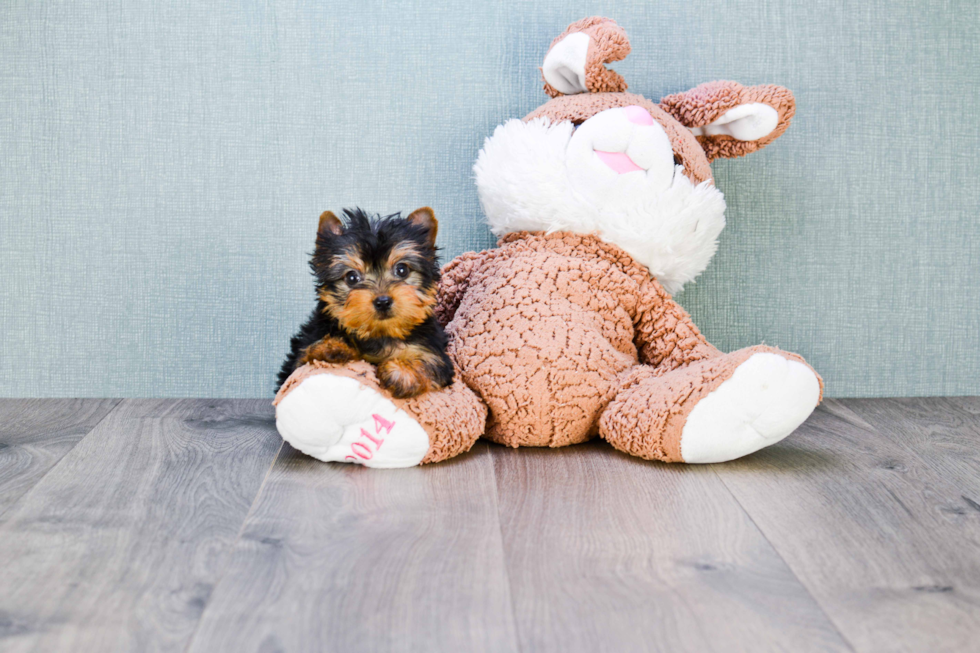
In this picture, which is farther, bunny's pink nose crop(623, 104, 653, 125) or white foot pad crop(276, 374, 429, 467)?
bunny's pink nose crop(623, 104, 653, 125)

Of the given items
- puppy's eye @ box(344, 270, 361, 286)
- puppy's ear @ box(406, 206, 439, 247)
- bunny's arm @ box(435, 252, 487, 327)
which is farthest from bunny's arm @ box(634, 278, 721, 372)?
puppy's eye @ box(344, 270, 361, 286)

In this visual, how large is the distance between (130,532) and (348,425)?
0.34 meters

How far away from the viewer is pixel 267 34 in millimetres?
1743

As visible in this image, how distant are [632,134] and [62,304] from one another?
128 cm

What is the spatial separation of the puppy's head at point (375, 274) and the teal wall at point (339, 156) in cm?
54

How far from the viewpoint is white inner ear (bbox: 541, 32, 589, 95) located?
1.52m

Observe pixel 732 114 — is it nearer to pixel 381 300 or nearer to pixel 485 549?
pixel 381 300

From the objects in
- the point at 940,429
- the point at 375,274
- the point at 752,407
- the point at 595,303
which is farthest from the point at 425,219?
the point at 940,429

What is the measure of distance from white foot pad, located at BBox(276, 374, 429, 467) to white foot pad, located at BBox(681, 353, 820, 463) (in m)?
0.44

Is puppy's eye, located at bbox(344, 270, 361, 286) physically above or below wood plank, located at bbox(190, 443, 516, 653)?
above

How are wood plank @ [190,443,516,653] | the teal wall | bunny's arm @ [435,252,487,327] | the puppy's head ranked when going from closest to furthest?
wood plank @ [190,443,516,653] → the puppy's head → bunny's arm @ [435,252,487,327] → the teal wall

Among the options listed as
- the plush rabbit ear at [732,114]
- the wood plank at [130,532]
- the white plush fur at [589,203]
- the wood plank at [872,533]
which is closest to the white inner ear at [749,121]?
the plush rabbit ear at [732,114]

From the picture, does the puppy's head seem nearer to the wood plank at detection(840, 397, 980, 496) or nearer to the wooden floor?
the wooden floor

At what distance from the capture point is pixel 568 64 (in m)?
1.54
